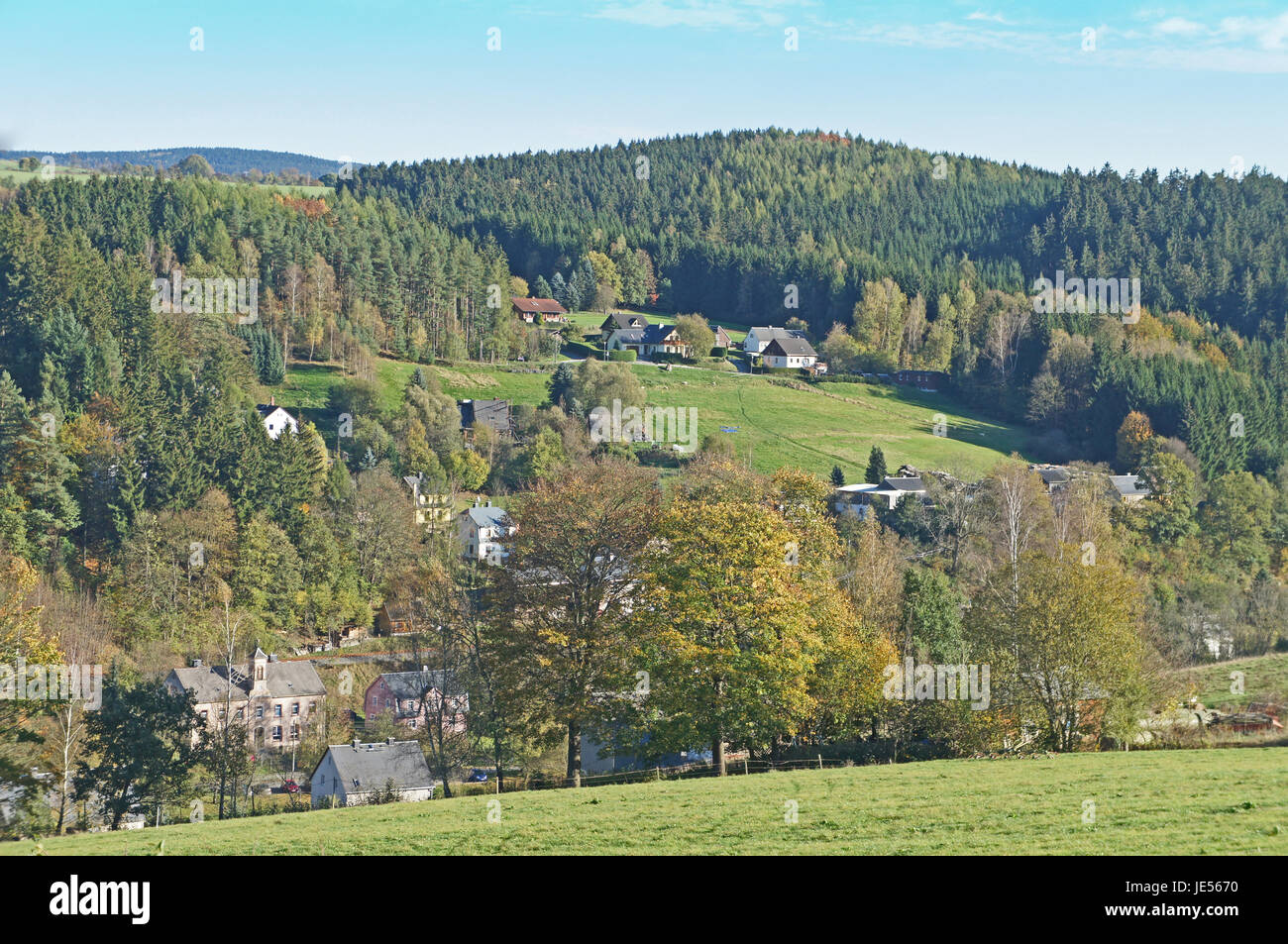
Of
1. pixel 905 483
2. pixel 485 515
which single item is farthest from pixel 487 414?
pixel 905 483

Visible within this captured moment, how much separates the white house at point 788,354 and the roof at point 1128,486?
39.7 meters

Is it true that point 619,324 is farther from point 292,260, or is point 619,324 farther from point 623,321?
point 292,260

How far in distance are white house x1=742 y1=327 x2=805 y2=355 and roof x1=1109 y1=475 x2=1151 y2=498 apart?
4497 centimetres

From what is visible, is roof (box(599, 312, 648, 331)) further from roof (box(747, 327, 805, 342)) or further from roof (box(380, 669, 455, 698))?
roof (box(380, 669, 455, 698))

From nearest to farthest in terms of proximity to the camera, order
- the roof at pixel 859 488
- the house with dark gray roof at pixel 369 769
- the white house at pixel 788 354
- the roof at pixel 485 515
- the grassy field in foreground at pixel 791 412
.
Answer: the house with dark gray roof at pixel 369 769
the roof at pixel 485 515
the roof at pixel 859 488
the grassy field in foreground at pixel 791 412
the white house at pixel 788 354

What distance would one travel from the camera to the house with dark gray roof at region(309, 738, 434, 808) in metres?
42.0

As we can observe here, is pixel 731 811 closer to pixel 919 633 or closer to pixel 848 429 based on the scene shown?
pixel 919 633

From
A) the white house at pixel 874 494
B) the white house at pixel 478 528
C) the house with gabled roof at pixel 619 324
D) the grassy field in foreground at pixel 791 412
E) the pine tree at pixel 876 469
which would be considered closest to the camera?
the white house at pixel 478 528

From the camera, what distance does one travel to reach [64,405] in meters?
74.4

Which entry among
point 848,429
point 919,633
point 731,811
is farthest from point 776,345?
point 731,811

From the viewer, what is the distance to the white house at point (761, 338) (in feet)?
409

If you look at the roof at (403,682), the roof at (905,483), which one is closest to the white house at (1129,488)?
the roof at (905,483)

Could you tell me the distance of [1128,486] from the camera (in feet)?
283

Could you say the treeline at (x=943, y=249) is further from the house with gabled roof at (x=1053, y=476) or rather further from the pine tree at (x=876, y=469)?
the pine tree at (x=876, y=469)
